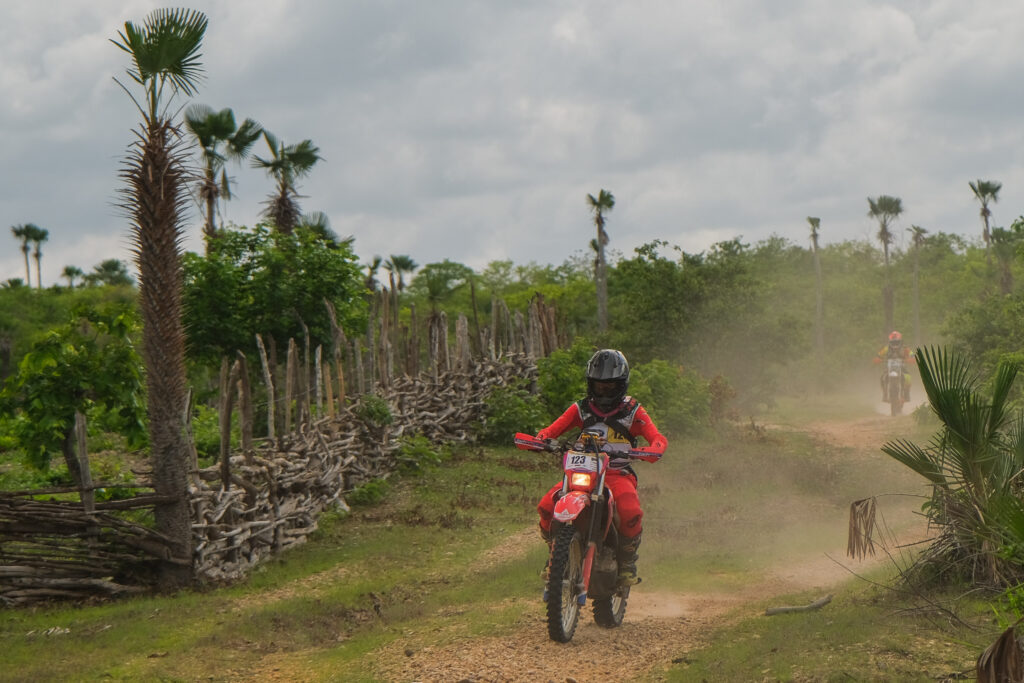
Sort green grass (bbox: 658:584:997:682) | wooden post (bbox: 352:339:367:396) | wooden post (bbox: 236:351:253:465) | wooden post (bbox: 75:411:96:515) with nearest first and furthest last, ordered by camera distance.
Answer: green grass (bbox: 658:584:997:682), wooden post (bbox: 75:411:96:515), wooden post (bbox: 236:351:253:465), wooden post (bbox: 352:339:367:396)

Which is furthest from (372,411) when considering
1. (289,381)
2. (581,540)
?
(581,540)

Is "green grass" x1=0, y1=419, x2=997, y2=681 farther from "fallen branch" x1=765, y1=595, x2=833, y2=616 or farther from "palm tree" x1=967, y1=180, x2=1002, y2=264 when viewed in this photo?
→ "palm tree" x1=967, y1=180, x2=1002, y2=264

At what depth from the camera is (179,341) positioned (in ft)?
32.2

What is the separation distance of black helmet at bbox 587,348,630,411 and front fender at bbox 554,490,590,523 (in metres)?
0.97

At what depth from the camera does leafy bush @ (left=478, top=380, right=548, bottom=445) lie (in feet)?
63.2

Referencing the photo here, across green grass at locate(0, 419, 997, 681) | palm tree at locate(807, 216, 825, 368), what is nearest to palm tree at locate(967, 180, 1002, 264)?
palm tree at locate(807, 216, 825, 368)

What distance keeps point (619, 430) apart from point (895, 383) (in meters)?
19.2

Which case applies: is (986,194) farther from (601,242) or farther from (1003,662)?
(1003,662)

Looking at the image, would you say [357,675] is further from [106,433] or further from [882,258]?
[882,258]

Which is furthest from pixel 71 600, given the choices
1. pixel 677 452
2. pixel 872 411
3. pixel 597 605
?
pixel 872 411

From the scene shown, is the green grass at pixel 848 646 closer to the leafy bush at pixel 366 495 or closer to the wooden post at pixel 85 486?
the wooden post at pixel 85 486

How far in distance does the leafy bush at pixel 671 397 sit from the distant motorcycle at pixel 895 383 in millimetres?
5445

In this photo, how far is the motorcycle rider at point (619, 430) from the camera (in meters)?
7.14

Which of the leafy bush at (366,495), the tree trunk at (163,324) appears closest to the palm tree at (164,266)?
the tree trunk at (163,324)
